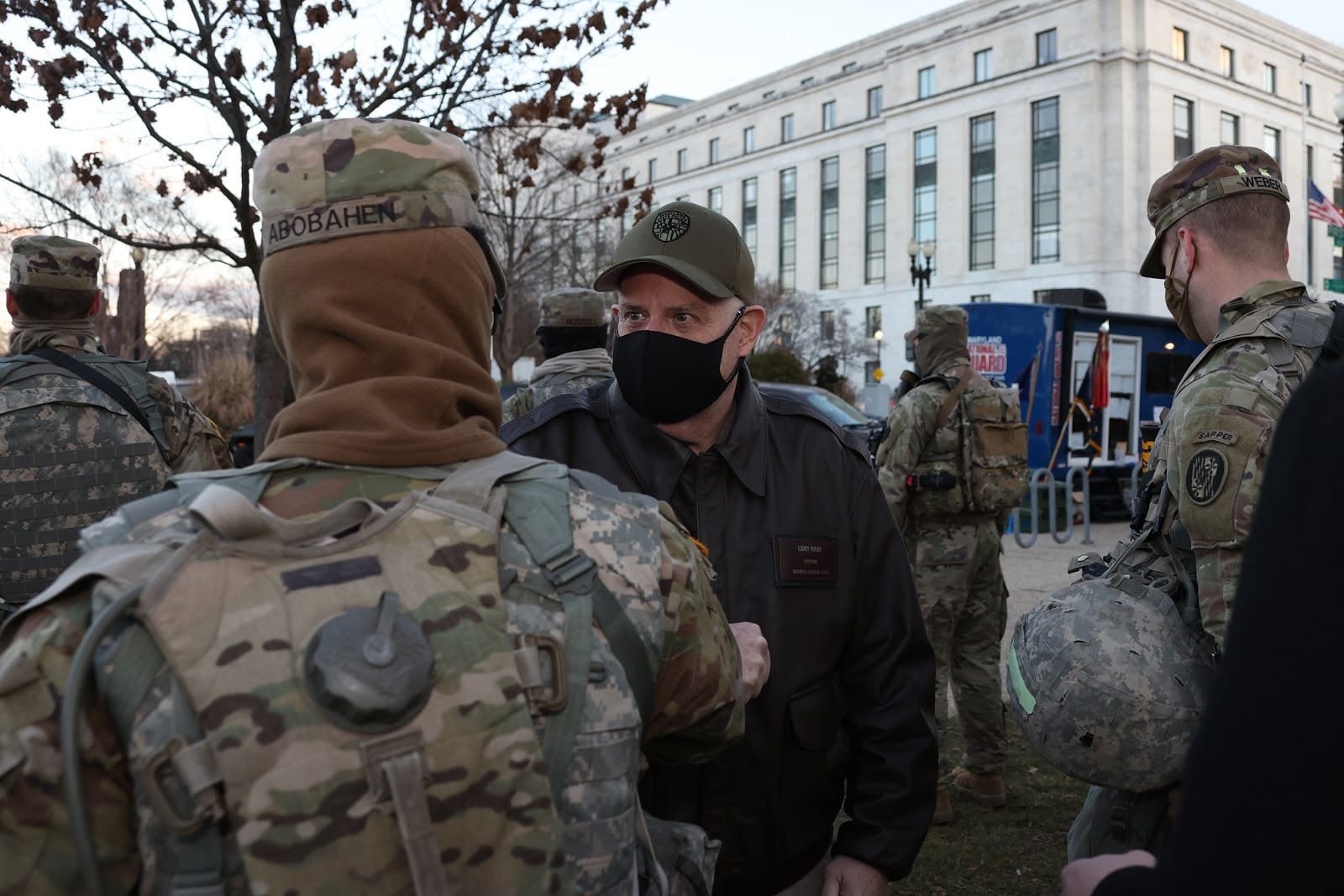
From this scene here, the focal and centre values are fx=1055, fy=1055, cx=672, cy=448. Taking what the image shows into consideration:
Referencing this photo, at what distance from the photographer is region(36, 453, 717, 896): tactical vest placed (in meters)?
1.18

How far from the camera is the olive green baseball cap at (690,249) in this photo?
2541mm

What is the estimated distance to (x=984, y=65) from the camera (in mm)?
51594

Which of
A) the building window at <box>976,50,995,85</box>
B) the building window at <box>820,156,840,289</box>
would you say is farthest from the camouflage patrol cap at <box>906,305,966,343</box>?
the building window at <box>820,156,840,289</box>

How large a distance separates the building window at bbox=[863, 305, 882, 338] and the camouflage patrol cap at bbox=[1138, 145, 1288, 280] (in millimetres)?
55068

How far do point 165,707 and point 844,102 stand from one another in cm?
6286

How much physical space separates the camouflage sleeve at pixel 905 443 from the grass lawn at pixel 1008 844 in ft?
4.99

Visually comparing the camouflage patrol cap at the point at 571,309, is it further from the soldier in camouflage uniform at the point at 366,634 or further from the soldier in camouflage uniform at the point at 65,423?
the soldier in camouflage uniform at the point at 366,634

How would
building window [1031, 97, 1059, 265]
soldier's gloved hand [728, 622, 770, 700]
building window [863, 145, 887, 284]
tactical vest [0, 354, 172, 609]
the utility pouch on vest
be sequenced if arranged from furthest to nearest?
building window [863, 145, 887, 284], building window [1031, 97, 1059, 265], the utility pouch on vest, tactical vest [0, 354, 172, 609], soldier's gloved hand [728, 622, 770, 700]

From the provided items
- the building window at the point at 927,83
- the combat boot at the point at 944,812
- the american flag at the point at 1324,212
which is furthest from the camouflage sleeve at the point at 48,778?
the building window at the point at 927,83

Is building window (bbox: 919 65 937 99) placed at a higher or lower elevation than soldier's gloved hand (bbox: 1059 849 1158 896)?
higher

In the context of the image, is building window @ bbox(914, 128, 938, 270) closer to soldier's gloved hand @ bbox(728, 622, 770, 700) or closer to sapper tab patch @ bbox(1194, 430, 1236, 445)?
sapper tab patch @ bbox(1194, 430, 1236, 445)

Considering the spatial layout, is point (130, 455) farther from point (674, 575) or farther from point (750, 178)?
point (750, 178)

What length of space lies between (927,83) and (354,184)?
57762 mm

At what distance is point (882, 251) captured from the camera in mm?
57969
